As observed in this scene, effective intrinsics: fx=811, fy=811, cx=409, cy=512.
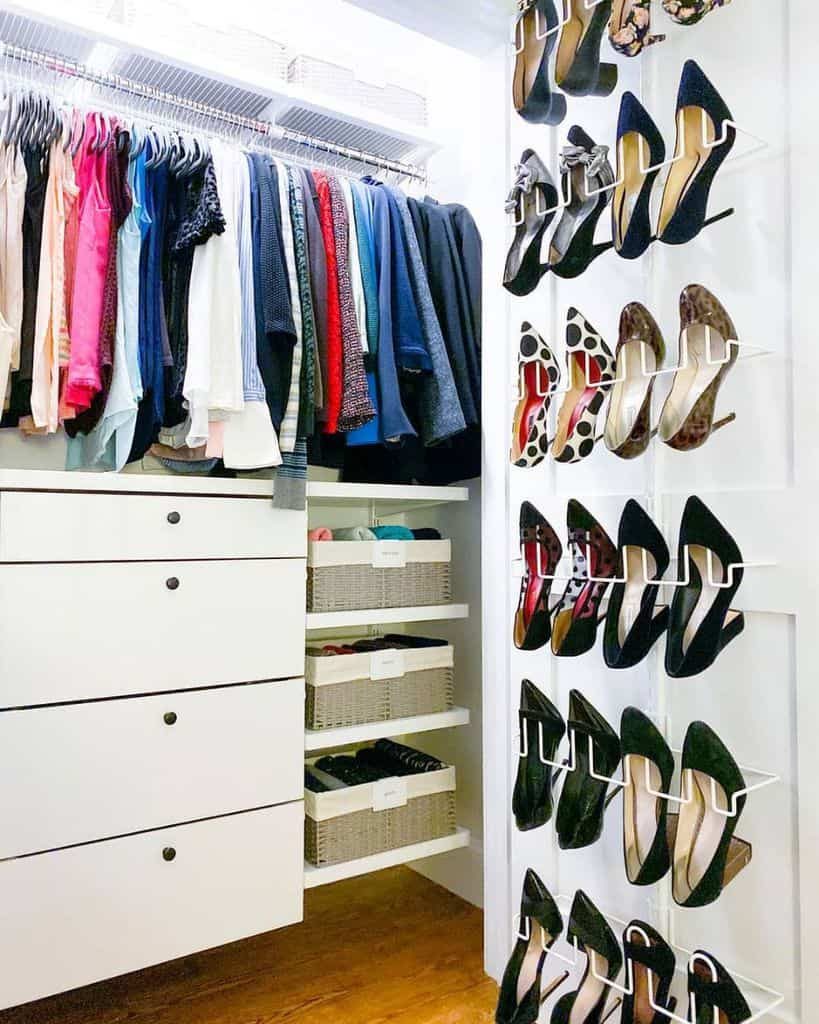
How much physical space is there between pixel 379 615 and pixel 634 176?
3.55 feet

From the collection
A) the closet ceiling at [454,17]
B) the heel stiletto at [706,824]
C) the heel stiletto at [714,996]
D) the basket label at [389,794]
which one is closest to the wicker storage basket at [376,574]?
the basket label at [389,794]

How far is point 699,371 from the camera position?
1.23 metres

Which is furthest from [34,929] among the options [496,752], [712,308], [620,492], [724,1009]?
[712,308]

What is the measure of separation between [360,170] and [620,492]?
1.27 meters

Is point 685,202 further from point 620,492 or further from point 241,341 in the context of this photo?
point 241,341

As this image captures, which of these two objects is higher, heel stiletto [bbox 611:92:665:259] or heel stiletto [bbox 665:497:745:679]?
heel stiletto [bbox 611:92:665:259]

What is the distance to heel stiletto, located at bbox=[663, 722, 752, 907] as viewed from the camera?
3.65ft

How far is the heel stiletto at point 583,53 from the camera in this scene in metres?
1.33

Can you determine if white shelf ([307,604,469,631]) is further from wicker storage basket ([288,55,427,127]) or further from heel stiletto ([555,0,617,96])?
wicker storage basket ([288,55,427,127])

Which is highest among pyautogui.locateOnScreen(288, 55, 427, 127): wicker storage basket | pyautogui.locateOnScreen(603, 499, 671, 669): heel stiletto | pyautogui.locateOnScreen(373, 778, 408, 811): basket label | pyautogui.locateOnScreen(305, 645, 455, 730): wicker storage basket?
pyautogui.locateOnScreen(288, 55, 427, 127): wicker storage basket

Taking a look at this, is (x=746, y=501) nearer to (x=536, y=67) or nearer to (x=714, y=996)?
(x=714, y=996)

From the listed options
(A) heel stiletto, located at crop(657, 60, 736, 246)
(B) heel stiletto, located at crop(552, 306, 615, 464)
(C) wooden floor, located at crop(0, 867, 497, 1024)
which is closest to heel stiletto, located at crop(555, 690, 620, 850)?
(B) heel stiletto, located at crop(552, 306, 615, 464)

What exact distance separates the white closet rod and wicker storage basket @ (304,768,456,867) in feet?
5.08

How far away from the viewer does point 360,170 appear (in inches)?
87.3
